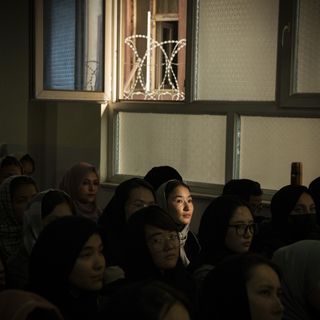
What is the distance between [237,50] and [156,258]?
303 centimetres

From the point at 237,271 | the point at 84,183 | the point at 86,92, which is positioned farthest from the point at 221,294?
the point at 86,92

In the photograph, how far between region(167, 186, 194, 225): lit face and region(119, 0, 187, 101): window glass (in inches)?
80.1

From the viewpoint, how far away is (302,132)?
530 cm

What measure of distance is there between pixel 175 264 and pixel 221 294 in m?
0.84

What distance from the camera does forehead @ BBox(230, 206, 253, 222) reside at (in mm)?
3318

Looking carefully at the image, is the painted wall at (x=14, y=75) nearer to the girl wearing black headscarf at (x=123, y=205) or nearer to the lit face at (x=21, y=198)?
the lit face at (x=21, y=198)

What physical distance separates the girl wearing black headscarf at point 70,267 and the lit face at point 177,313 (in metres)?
0.90

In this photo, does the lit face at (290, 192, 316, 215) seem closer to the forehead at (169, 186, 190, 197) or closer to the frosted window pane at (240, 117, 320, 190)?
the forehead at (169, 186, 190, 197)

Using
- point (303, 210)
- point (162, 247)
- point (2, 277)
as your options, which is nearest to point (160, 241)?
point (162, 247)

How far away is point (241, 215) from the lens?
3.33 metres

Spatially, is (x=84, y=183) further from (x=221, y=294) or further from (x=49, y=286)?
(x=221, y=294)

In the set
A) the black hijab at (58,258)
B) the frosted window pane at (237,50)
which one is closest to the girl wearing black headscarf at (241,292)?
the black hijab at (58,258)

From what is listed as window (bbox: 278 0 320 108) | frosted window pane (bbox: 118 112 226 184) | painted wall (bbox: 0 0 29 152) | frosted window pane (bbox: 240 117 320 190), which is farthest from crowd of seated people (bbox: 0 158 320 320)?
painted wall (bbox: 0 0 29 152)

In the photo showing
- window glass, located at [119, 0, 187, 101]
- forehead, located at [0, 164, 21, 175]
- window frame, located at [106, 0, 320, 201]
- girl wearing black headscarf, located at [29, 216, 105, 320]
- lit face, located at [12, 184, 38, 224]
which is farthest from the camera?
window glass, located at [119, 0, 187, 101]
